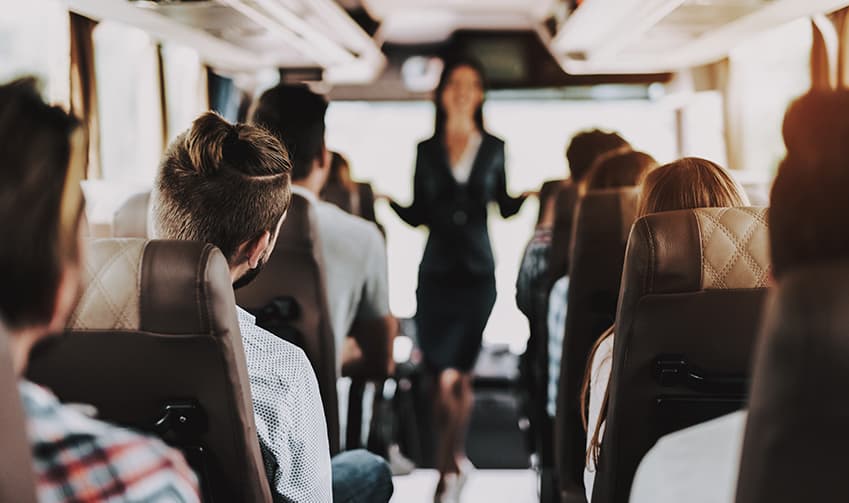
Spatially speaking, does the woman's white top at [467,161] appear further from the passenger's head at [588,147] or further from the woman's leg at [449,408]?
the woman's leg at [449,408]

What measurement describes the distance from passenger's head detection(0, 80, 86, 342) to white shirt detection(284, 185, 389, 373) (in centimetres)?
218

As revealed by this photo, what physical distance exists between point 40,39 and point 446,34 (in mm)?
4479

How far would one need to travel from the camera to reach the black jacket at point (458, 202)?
4.63 meters

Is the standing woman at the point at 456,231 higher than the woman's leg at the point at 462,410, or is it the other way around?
the standing woman at the point at 456,231

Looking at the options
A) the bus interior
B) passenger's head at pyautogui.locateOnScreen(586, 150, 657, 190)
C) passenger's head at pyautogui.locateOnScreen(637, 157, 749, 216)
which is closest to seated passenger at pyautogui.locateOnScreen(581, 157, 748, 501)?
passenger's head at pyautogui.locateOnScreen(637, 157, 749, 216)

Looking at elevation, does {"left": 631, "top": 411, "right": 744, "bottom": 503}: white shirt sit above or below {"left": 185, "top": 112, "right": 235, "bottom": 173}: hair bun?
below

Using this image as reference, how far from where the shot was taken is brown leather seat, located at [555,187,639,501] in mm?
2459

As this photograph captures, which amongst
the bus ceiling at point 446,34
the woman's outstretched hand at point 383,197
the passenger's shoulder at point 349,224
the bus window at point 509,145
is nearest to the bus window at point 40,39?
the bus ceiling at point 446,34

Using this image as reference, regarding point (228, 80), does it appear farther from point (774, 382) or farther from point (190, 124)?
point (774, 382)

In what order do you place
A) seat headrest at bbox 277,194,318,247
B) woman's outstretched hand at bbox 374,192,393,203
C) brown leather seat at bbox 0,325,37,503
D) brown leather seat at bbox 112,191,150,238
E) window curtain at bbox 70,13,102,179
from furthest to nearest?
woman's outstretched hand at bbox 374,192,393,203 → window curtain at bbox 70,13,102,179 → brown leather seat at bbox 112,191,150,238 → seat headrest at bbox 277,194,318,247 → brown leather seat at bbox 0,325,37,503

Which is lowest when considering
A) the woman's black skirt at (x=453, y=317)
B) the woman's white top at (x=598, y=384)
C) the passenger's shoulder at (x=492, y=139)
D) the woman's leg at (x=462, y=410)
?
the woman's leg at (x=462, y=410)

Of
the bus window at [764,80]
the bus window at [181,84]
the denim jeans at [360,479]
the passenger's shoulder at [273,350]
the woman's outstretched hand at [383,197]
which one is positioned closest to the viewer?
the passenger's shoulder at [273,350]

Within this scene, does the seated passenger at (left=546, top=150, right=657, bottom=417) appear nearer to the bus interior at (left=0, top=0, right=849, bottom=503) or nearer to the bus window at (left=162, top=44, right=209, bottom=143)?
the bus interior at (left=0, top=0, right=849, bottom=503)

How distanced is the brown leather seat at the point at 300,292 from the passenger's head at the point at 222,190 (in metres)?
0.53
